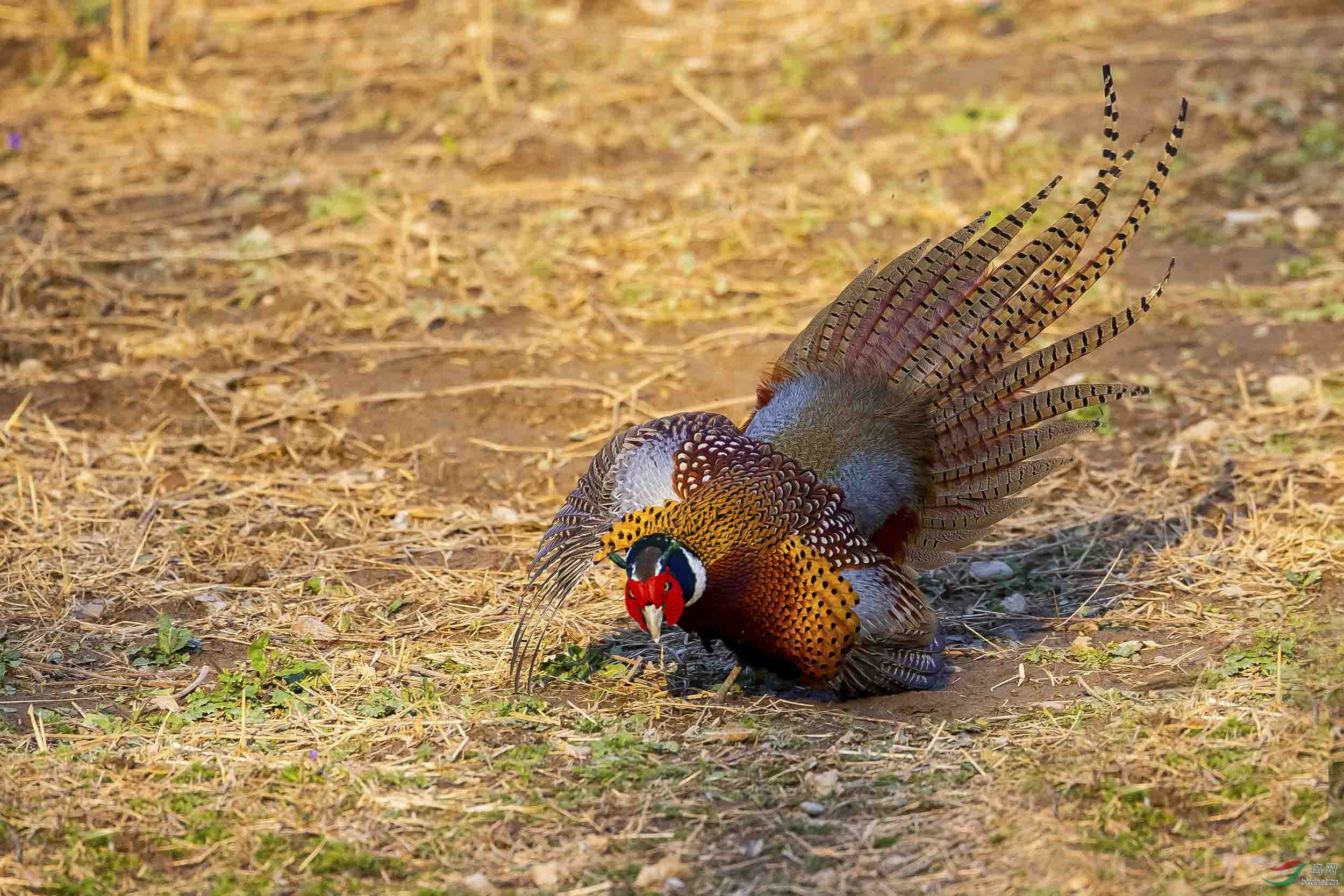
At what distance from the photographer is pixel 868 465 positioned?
14.2 feet

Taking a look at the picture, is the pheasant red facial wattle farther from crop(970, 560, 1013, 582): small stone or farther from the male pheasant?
crop(970, 560, 1013, 582): small stone

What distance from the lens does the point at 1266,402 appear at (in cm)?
576

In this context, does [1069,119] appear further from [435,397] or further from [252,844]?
[252,844]

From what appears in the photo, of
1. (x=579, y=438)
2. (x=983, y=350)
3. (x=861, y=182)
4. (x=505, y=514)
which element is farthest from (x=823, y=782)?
(x=861, y=182)

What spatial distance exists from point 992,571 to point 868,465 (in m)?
0.97

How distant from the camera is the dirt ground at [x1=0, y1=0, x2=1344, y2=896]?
3.39 metres

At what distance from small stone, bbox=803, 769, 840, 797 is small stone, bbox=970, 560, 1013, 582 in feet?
5.18

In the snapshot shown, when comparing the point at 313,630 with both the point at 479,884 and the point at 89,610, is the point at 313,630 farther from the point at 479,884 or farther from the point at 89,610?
the point at 479,884

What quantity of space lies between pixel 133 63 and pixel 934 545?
718 cm

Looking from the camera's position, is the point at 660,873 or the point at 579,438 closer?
the point at 660,873

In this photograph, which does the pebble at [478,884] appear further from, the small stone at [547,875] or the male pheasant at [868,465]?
the male pheasant at [868,465]

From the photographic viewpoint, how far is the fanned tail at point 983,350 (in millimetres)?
4254

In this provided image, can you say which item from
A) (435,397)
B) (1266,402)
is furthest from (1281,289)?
(435,397)

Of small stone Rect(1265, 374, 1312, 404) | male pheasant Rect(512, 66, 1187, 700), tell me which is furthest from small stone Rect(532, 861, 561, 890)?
small stone Rect(1265, 374, 1312, 404)
